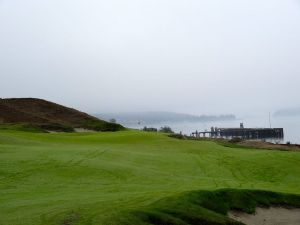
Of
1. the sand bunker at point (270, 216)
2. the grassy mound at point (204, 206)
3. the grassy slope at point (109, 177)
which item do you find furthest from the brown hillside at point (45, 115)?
the sand bunker at point (270, 216)

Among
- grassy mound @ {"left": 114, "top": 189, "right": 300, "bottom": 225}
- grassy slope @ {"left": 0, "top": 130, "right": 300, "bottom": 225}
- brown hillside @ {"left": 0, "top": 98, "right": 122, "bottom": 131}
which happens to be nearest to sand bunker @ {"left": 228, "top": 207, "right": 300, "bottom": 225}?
grassy mound @ {"left": 114, "top": 189, "right": 300, "bottom": 225}

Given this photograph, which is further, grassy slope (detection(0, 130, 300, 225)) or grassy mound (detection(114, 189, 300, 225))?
grassy slope (detection(0, 130, 300, 225))

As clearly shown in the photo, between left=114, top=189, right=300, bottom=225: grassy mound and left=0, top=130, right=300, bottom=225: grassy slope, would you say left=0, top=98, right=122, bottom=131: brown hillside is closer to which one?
left=0, top=130, right=300, bottom=225: grassy slope

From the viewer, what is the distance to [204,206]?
19000 millimetres

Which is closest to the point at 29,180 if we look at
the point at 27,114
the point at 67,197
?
the point at 67,197

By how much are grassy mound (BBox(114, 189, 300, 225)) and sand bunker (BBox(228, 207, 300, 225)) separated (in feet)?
0.97

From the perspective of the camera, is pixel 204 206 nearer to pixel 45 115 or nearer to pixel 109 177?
pixel 109 177

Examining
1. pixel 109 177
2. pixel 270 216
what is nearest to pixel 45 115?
pixel 109 177

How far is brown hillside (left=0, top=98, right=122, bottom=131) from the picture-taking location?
7938 centimetres

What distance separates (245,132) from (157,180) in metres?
132

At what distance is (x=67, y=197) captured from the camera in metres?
19.7

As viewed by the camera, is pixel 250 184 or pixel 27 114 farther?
pixel 27 114

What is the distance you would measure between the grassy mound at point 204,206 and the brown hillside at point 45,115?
2112 inches

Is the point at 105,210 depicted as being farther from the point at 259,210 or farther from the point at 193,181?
the point at 193,181
